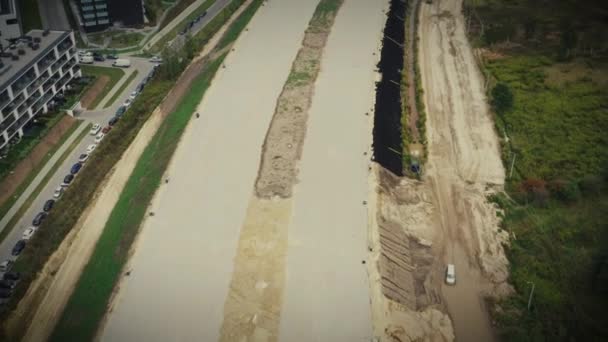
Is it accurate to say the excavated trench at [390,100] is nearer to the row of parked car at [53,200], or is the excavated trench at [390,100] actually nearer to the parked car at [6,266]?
the row of parked car at [53,200]

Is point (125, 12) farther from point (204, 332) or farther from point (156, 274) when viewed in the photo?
point (204, 332)

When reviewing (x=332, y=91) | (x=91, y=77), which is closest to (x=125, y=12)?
(x=91, y=77)

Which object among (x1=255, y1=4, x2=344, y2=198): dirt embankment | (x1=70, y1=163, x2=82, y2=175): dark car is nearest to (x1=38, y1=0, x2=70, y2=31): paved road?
(x1=70, y1=163, x2=82, y2=175): dark car

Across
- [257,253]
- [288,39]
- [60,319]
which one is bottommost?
[60,319]

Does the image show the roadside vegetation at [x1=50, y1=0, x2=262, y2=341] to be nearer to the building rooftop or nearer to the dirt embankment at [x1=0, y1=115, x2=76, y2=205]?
the dirt embankment at [x1=0, y1=115, x2=76, y2=205]

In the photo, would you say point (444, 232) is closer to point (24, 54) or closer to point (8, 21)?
point (24, 54)

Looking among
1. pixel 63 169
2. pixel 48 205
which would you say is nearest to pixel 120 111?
pixel 63 169

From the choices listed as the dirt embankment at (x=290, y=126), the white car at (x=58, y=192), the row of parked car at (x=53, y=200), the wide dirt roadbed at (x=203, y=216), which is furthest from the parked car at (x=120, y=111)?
the dirt embankment at (x=290, y=126)
